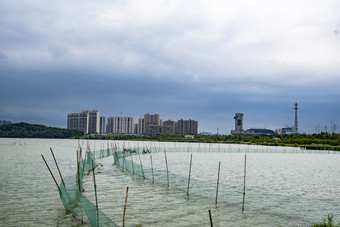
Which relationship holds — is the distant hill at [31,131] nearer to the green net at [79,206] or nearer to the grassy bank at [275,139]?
the grassy bank at [275,139]

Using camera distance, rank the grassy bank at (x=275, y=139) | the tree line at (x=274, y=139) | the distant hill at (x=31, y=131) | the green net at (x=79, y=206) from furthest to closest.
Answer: the distant hill at (x=31, y=131)
the tree line at (x=274, y=139)
the grassy bank at (x=275, y=139)
the green net at (x=79, y=206)

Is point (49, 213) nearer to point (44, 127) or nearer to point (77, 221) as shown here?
point (77, 221)

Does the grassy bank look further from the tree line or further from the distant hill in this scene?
the distant hill

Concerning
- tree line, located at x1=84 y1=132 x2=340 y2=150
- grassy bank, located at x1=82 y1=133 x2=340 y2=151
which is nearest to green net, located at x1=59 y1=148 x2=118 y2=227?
grassy bank, located at x1=82 y1=133 x2=340 y2=151

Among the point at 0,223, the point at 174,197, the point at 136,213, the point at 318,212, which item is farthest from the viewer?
the point at 174,197

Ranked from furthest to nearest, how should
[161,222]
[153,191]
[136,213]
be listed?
[153,191], [136,213], [161,222]

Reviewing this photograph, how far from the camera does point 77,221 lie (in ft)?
40.2

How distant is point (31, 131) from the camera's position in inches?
7096

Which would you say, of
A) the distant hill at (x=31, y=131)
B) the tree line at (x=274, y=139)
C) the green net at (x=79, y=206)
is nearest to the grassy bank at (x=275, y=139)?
the tree line at (x=274, y=139)

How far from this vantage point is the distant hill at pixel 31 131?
176750 mm

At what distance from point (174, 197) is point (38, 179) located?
37.7 feet

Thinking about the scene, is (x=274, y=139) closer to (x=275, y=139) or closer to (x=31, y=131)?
(x=275, y=139)

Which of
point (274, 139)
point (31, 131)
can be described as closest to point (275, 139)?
point (274, 139)

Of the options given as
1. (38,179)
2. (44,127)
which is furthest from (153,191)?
(44,127)
